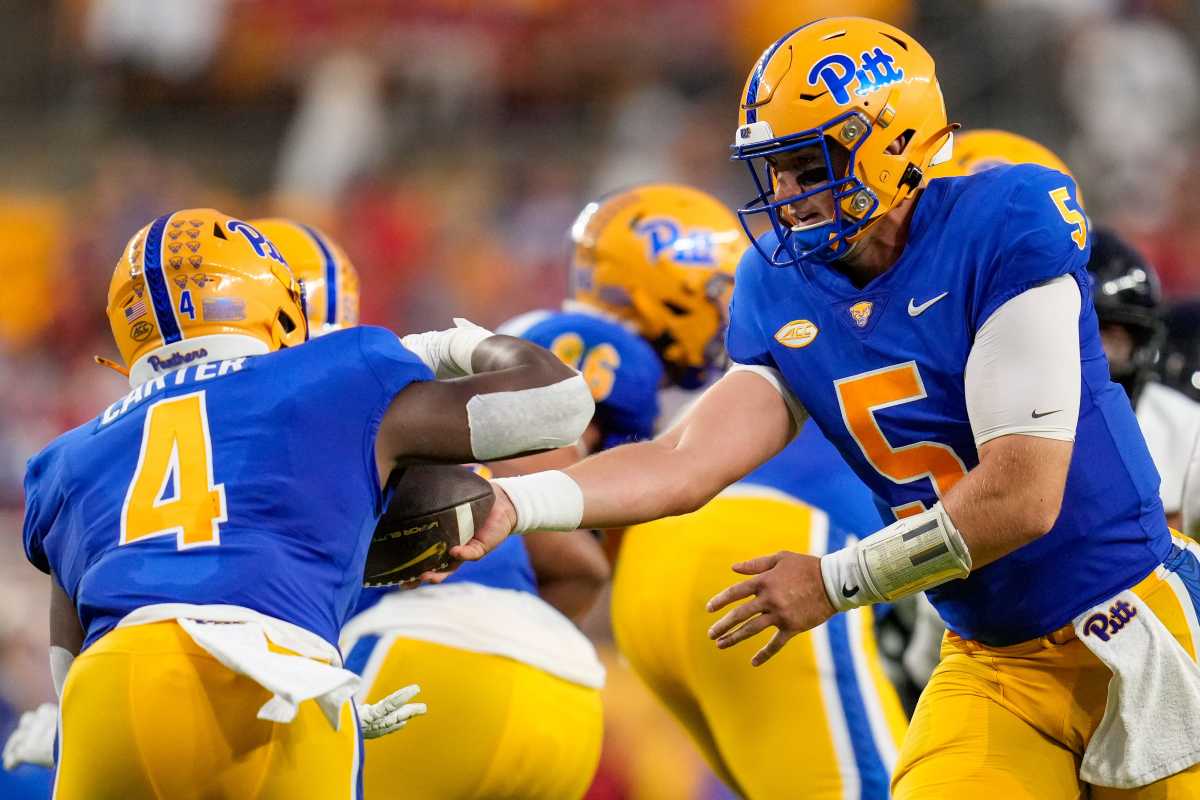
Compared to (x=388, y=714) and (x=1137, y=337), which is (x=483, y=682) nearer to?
(x=388, y=714)

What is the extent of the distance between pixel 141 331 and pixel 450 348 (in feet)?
1.87

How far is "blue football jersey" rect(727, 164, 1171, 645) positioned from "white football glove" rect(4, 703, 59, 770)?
5.95 ft

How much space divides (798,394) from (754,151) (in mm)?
473

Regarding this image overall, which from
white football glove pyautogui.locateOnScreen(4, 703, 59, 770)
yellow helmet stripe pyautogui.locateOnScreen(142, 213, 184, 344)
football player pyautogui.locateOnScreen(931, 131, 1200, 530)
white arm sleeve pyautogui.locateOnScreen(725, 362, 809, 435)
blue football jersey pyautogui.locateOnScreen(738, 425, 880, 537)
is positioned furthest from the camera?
blue football jersey pyautogui.locateOnScreen(738, 425, 880, 537)

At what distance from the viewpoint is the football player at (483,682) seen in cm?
367

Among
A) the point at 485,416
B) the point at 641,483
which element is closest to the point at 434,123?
the point at 641,483

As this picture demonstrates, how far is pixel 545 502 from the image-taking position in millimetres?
2912

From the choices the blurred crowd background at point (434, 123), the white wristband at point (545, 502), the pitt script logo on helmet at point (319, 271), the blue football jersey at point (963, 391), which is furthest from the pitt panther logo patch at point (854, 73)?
the blurred crowd background at point (434, 123)

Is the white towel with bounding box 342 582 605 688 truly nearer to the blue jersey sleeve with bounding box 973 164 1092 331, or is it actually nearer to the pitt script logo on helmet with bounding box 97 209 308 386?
the pitt script logo on helmet with bounding box 97 209 308 386

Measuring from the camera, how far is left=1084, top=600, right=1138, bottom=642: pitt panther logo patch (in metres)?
2.86

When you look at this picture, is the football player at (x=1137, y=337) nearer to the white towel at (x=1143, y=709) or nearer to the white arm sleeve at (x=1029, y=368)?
the white towel at (x=1143, y=709)

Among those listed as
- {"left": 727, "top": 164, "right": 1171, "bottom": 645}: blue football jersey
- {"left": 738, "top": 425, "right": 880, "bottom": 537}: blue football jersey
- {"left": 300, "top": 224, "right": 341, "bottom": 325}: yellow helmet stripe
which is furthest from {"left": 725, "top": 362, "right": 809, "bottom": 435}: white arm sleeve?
{"left": 300, "top": 224, "right": 341, "bottom": 325}: yellow helmet stripe

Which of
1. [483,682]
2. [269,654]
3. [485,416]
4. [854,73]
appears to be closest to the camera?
[269,654]

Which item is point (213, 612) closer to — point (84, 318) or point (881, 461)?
point (881, 461)
